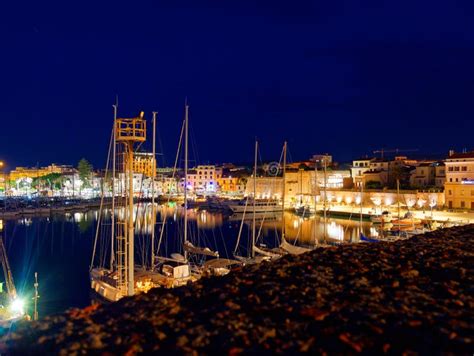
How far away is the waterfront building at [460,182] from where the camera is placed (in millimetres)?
36375

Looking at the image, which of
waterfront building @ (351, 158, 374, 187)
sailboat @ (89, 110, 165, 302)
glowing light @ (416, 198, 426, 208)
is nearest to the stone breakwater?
sailboat @ (89, 110, 165, 302)

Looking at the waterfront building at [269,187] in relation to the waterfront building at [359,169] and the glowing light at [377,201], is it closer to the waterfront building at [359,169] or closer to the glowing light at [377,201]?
the waterfront building at [359,169]

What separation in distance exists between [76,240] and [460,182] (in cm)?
3094

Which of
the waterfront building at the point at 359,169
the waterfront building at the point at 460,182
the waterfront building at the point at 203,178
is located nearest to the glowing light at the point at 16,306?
the waterfront building at the point at 460,182

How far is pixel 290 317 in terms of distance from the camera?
4527 mm

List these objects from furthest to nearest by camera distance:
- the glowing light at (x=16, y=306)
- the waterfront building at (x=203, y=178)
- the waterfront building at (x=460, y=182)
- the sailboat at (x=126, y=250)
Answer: the waterfront building at (x=203, y=178) → the waterfront building at (x=460, y=182) → the glowing light at (x=16, y=306) → the sailboat at (x=126, y=250)

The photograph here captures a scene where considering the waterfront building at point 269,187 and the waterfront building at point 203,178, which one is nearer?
the waterfront building at point 269,187

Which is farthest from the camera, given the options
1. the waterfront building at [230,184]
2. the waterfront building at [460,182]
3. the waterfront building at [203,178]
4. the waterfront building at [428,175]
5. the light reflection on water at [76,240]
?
the waterfront building at [203,178]

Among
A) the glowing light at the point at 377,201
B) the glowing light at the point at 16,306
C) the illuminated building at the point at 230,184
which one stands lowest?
the glowing light at the point at 16,306

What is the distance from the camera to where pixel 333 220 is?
38125mm

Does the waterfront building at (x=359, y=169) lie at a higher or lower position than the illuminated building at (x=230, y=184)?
higher

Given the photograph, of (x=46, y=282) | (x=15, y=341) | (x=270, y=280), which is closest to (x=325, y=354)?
(x=270, y=280)

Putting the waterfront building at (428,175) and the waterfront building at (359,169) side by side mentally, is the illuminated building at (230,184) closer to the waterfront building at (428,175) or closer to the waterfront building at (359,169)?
the waterfront building at (359,169)

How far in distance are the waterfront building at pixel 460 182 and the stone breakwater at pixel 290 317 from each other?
3364 cm
